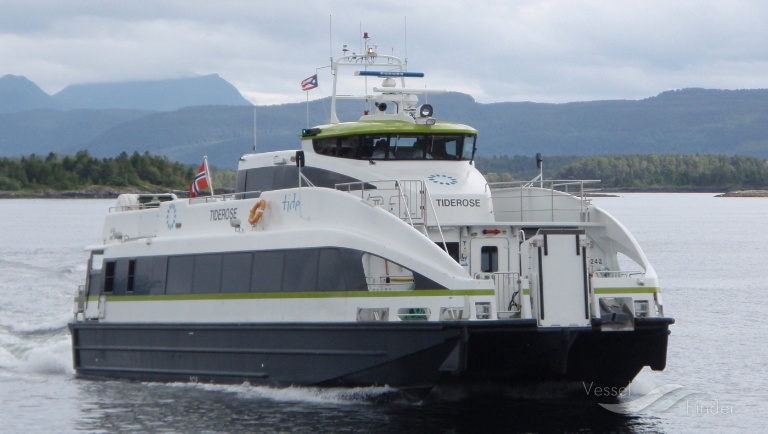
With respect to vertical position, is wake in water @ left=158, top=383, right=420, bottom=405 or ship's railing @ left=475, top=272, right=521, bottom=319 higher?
ship's railing @ left=475, top=272, right=521, bottom=319

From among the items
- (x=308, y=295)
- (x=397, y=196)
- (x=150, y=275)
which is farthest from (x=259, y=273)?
(x=150, y=275)

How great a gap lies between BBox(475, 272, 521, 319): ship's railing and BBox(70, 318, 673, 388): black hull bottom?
525mm

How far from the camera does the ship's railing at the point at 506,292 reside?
48.3ft

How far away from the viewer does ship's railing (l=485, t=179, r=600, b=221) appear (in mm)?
16938

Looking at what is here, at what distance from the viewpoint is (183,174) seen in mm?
96312

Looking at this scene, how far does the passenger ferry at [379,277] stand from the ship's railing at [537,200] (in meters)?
0.02

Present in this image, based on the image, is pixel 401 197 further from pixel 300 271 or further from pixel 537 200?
pixel 537 200

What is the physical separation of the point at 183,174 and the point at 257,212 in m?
80.9

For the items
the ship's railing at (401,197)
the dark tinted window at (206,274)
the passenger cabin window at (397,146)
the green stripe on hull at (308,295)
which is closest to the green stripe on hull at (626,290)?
the green stripe on hull at (308,295)

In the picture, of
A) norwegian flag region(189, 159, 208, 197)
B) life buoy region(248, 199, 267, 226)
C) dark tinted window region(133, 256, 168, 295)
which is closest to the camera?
life buoy region(248, 199, 267, 226)

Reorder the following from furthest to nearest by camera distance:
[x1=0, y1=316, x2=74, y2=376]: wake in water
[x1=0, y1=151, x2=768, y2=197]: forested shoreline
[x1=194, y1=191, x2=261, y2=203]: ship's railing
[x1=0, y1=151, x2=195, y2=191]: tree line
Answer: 1. [x1=0, y1=151, x2=768, y2=197]: forested shoreline
2. [x1=0, y1=151, x2=195, y2=191]: tree line
3. [x1=0, y1=316, x2=74, y2=376]: wake in water
4. [x1=194, y1=191, x2=261, y2=203]: ship's railing

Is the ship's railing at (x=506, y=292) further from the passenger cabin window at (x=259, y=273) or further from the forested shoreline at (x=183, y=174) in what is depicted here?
the forested shoreline at (x=183, y=174)

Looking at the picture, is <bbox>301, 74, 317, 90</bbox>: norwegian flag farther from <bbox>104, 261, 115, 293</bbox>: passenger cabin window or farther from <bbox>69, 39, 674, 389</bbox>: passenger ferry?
<bbox>104, 261, 115, 293</bbox>: passenger cabin window

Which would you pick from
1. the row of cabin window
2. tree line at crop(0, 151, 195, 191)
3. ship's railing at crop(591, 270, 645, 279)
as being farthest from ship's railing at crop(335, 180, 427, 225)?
tree line at crop(0, 151, 195, 191)
